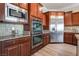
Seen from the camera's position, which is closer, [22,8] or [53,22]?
[22,8]

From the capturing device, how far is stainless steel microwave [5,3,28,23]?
2.81 metres

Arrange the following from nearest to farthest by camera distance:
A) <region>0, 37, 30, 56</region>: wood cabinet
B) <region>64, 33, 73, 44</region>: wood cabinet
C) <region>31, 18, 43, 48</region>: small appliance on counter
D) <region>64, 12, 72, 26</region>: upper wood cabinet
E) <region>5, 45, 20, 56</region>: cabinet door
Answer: <region>0, 37, 30, 56</region>: wood cabinet, <region>5, 45, 20, 56</region>: cabinet door, <region>31, 18, 43, 48</region>: small appliance on counter, <region>64, 33, 73, 44</region>: wood cabinet, <region>64, 12, 72, 26</region>: upper wood cabinet

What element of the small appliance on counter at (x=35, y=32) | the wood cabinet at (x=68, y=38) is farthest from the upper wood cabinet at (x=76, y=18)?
the small appliance on counter at (x=35, y=32)

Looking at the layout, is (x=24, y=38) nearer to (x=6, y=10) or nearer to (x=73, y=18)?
(x=6, y=10)

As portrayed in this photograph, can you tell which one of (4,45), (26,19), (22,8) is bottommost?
(4,45)

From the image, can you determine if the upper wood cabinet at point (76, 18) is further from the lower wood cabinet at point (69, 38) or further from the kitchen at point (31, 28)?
the lower wood cabinet at point (69, 38)

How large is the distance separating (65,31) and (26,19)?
163 inches

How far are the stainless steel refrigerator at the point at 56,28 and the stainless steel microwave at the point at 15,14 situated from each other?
12.7 ft

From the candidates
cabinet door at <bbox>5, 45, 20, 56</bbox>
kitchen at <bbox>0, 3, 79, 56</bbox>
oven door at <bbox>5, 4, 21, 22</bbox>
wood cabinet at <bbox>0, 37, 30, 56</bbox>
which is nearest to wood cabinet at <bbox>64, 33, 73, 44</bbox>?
kitchen at <bbox>0, 3, 79, 56</bbox>

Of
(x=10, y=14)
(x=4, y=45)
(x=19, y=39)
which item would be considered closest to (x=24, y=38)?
(x=19, y=39)

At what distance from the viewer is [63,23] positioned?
766 cm

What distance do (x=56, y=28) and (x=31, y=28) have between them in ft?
12.4

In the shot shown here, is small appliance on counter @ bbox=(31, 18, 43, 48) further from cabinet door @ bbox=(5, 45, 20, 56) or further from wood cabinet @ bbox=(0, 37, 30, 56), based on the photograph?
cabinet door @ bbox=(5, 45, 20, 56)

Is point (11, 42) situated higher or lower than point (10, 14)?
lower
